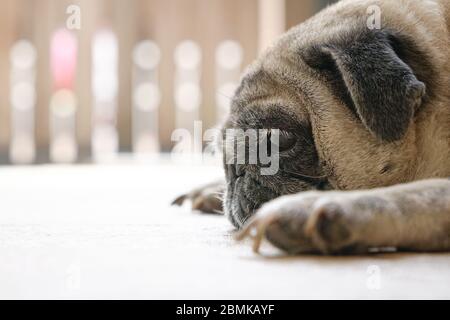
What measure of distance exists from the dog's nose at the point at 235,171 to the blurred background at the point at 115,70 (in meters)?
4.33

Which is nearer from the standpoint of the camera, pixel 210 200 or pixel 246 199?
pixel 246 199

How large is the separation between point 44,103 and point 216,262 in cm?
516

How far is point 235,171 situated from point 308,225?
1.89 feet

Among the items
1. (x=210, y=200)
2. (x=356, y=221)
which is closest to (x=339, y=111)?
(x=356, y=221)

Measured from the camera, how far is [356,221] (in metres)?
1.12

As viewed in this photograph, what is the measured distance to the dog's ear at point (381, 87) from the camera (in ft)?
4.63

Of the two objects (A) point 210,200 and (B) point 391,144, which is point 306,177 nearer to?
(B) point 391,144

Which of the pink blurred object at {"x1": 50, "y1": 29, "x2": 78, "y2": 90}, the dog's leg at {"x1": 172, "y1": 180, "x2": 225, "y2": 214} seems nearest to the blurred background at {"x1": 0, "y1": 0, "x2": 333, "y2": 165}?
the pink blurred object at {"x1": 50, "y1": 29, "x2": 78, "y2": 90}

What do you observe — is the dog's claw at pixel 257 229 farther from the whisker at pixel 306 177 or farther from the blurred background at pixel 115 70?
the blurred background at pixel 115 70

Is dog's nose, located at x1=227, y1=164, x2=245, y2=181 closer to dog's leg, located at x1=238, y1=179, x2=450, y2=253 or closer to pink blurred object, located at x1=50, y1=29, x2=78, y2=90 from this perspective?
dog's leg, located at x1=238, y1=179, x2=450, y2=253

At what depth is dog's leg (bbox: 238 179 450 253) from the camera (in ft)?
3.66

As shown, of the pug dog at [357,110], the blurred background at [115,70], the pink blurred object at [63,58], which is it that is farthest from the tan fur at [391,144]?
the pink blurred object at [63,58]
